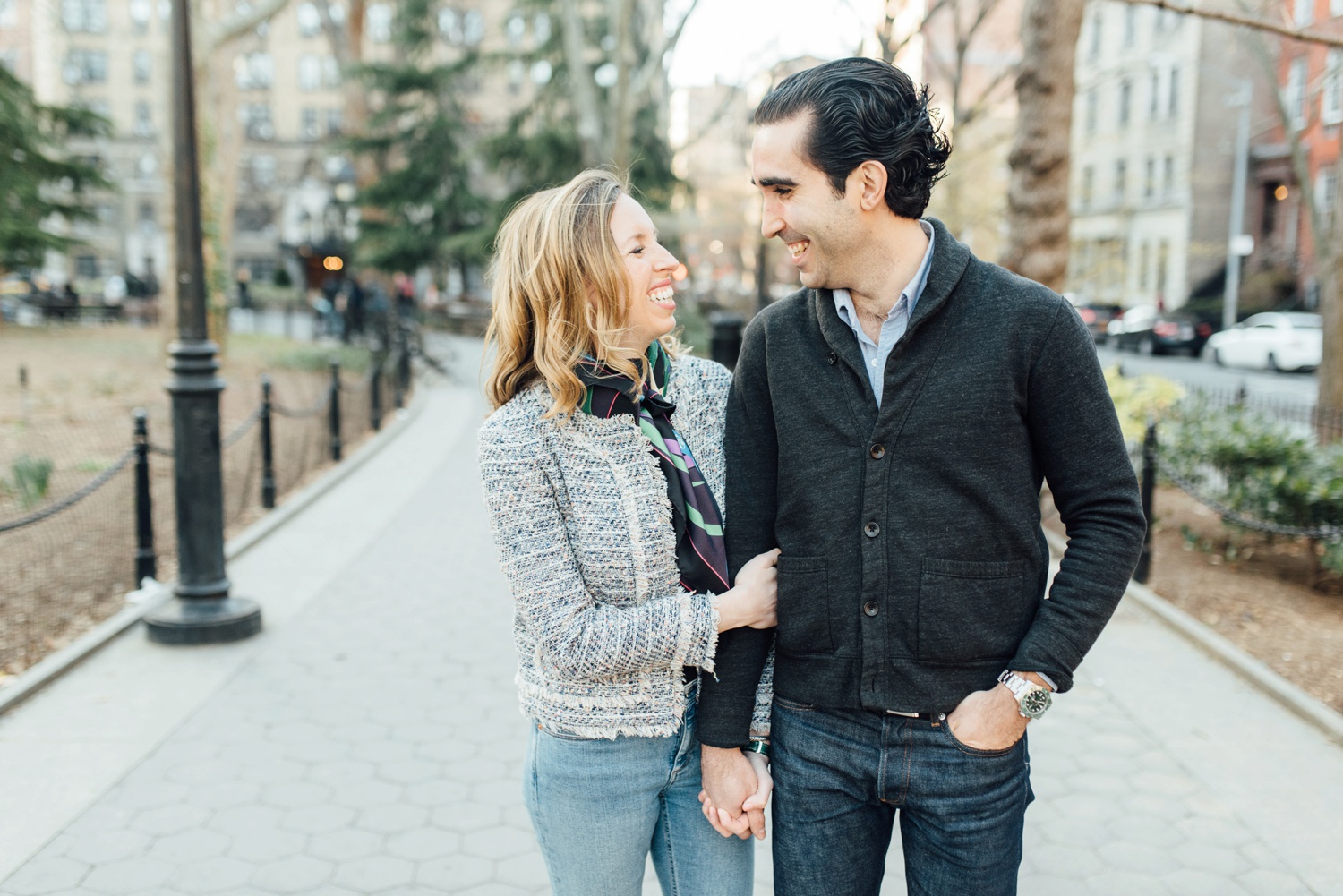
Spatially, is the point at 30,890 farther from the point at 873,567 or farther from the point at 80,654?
the point at 873,567

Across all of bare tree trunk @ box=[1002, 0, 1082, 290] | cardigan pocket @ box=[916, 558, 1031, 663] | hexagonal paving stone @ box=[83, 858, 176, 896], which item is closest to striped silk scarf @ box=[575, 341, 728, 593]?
cardigan pocket @ box=[916, 558, 1031, 663]

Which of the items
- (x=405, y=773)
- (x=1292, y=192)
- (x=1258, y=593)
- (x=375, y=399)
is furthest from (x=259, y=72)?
(x=405, y=773)

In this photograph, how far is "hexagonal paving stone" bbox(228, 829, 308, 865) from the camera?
3645mm

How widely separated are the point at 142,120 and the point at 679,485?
260 feet

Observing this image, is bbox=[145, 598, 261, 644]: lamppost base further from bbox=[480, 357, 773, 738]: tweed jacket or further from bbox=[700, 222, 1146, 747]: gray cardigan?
bbox=[700, 222, 1146, 747]: gray cardigan

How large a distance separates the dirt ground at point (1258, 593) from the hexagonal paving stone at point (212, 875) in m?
4.78

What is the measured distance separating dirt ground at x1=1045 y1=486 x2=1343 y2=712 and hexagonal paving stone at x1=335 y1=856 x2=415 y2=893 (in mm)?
4273

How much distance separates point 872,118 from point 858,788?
1.18 meters

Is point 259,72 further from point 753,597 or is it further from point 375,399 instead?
point 753,597

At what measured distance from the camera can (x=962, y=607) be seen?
1844 millimetres

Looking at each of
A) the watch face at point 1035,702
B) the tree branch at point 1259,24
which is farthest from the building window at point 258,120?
the watch face at point 1035,702

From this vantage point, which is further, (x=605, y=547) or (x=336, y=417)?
(x=336, y=417)

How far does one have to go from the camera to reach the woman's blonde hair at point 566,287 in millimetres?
1939

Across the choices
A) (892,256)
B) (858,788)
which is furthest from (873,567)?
(892,256)
